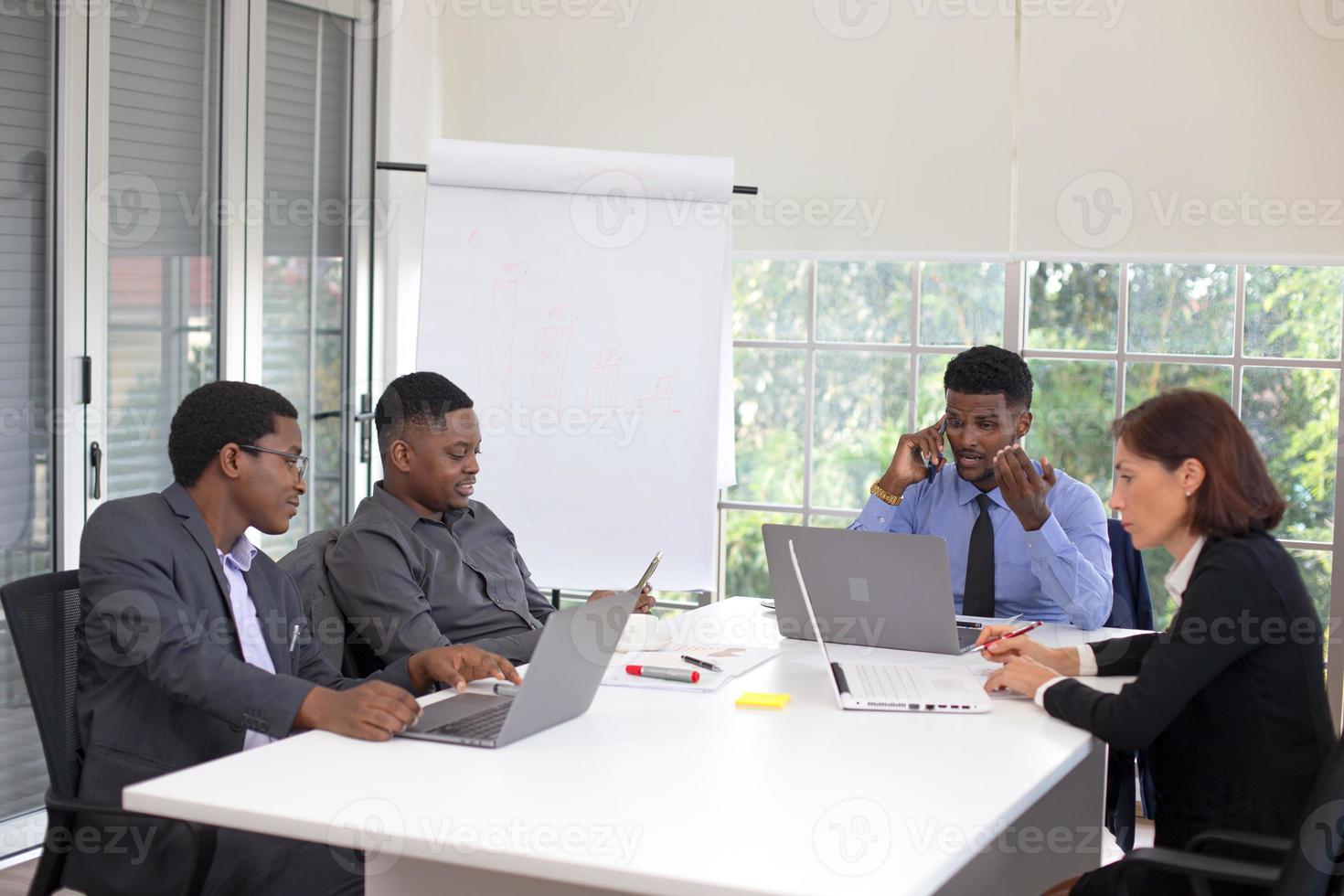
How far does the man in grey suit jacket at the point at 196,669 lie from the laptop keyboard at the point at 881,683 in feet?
1.91

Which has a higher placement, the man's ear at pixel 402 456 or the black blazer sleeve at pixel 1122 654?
the man's ear at pixel 402 456

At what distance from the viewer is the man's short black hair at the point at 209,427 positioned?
217 cm

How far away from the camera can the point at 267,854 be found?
1954 millimetres

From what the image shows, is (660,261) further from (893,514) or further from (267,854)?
(267,854)

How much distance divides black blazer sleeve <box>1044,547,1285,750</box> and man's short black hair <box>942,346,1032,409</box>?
1.24m

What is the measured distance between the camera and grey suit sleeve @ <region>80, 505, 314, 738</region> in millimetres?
1935

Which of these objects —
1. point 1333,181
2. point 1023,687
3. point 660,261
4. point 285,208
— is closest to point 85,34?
point 285,208

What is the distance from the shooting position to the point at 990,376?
10.4 feet
